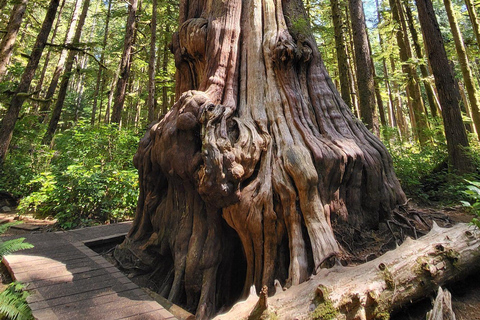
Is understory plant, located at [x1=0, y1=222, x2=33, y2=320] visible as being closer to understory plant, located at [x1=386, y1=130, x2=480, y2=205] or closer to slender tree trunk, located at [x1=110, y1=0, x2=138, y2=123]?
understory plant, located at [x1=386, y1=130, x2=480, y2=205]

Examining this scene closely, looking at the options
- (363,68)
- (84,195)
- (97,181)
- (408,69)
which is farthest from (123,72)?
(408,69)

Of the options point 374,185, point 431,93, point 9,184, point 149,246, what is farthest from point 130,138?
point 431,93

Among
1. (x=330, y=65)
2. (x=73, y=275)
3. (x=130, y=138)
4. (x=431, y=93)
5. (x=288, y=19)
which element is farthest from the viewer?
(x=330, y=65)

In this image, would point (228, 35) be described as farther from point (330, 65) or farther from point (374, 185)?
point (330, 65)

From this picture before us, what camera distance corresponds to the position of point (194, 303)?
355 cm

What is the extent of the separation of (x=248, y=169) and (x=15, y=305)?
8.67ft

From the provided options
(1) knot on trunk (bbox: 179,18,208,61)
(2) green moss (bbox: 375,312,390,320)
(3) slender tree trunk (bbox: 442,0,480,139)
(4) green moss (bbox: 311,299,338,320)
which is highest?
(3) slender tree trunk (bbox: 442,0,480,139)

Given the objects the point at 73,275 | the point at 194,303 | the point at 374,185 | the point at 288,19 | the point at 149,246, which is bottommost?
the point at 194,303

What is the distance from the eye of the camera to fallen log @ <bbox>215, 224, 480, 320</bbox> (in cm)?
208

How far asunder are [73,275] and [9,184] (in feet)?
25.5

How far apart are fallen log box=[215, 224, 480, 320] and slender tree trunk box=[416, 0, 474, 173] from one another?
17.1ft

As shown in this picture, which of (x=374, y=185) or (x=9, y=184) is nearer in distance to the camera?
(x=374, y=185)

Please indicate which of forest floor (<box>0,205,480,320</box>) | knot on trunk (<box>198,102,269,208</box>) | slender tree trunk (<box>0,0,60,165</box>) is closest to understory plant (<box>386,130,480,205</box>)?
forest floor (<box>0,205,480,320</box>)

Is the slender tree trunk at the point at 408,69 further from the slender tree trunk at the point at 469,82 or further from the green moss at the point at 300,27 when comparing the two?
the green moss at the point at 300,27
